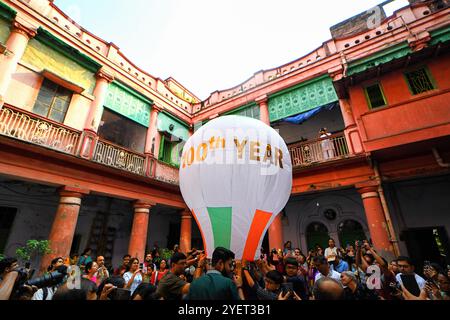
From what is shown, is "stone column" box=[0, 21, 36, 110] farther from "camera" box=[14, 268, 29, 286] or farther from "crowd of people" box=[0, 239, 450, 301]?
"crowd of people" box=[0, 239, 450, 301]

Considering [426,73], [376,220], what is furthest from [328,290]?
[426,73]

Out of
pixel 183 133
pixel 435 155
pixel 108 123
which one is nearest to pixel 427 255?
pixel 435 155

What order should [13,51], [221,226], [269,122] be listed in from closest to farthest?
1. [221,226]
2. [13,51]
3. [269,122]

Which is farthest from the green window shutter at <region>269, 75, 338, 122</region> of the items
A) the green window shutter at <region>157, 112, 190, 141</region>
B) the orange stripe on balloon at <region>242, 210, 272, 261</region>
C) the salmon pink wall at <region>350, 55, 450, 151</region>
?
the orange stripe on balloon at <region>242, 210, 272, 261</region>

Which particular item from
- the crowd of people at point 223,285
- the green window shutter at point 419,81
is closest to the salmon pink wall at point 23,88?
the crowd of people at point 223,285

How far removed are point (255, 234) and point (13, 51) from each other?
840 centimetres

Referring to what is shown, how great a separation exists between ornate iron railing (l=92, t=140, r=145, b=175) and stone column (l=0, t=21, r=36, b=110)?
271cm

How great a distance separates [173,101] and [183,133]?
1728 mm

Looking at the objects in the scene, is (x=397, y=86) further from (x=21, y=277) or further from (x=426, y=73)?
(x=21, y=277)

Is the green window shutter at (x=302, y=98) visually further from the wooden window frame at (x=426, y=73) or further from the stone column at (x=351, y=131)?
the wooden window frame at (x=426, y=73)

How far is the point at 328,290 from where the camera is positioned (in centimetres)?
191

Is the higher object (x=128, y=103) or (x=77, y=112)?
(x=128, y=103)

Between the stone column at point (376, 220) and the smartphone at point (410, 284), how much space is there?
13.1ft
